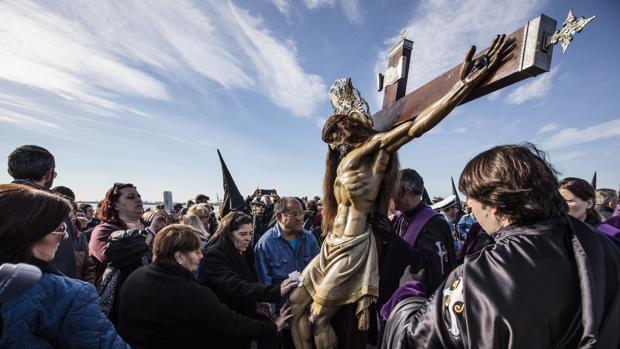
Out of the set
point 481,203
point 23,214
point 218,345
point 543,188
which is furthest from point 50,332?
point 543,188

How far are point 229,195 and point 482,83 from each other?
4920 mm

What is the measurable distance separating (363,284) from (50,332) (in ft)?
5.87

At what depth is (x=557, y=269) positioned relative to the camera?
3.65 ft

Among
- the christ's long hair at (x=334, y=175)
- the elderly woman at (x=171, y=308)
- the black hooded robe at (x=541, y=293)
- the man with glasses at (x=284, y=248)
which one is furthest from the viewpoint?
the man with glasses at (x=284, y=248)

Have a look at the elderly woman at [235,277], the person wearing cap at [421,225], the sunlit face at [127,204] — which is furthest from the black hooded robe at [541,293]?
the sunlit face at [127,204]

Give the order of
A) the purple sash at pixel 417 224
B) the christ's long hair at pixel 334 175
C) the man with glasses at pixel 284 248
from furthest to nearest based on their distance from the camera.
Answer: the man with glasses at pixel 284 248 < the purple sash at pixel 417 224 < the christ's long hair at pixel 334 175

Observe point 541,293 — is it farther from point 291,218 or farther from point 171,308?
point 291,218

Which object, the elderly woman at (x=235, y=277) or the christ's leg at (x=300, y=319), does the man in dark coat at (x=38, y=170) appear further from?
the christ's leg at (x=300, y=319)

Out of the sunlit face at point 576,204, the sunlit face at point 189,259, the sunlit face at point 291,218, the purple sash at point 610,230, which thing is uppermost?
the sunlit face at point 576,204

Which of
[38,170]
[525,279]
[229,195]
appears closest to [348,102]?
[525,279]

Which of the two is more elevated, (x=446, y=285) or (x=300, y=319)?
(x=446, y=285)

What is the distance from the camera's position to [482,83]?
186 centimetres

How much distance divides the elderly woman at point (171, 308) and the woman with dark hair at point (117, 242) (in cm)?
58

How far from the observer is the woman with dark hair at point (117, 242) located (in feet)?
9.14
